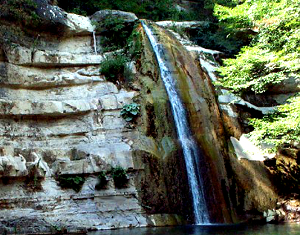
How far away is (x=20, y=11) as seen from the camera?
12047mm

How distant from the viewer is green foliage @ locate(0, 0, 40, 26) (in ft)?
39.0

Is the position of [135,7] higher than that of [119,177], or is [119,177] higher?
[135,7]

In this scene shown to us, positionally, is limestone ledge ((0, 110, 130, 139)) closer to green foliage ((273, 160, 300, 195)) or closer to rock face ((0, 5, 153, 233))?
rock face ((0, 5, 153, 233))

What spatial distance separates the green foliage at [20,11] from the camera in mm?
11883

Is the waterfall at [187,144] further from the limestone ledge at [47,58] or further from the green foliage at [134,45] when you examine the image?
the limestone ledge at [47,58]

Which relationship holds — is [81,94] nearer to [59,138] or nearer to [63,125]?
[63,125]

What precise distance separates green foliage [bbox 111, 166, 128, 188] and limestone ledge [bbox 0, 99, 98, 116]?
261 centimetres

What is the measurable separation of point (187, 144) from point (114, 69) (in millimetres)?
4091

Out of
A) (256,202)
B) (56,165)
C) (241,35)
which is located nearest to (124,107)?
(56,165)

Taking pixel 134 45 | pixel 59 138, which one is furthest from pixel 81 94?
pixel 134 45

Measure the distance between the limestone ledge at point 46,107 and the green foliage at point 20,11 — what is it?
3.28m

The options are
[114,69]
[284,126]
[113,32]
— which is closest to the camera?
[284,126]

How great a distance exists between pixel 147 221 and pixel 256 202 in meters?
3.80

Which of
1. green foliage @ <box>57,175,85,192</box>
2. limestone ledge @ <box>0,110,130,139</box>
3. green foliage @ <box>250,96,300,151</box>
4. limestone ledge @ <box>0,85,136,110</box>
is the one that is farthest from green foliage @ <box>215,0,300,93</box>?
green foliage @ <box>57,175,85,192</box>
